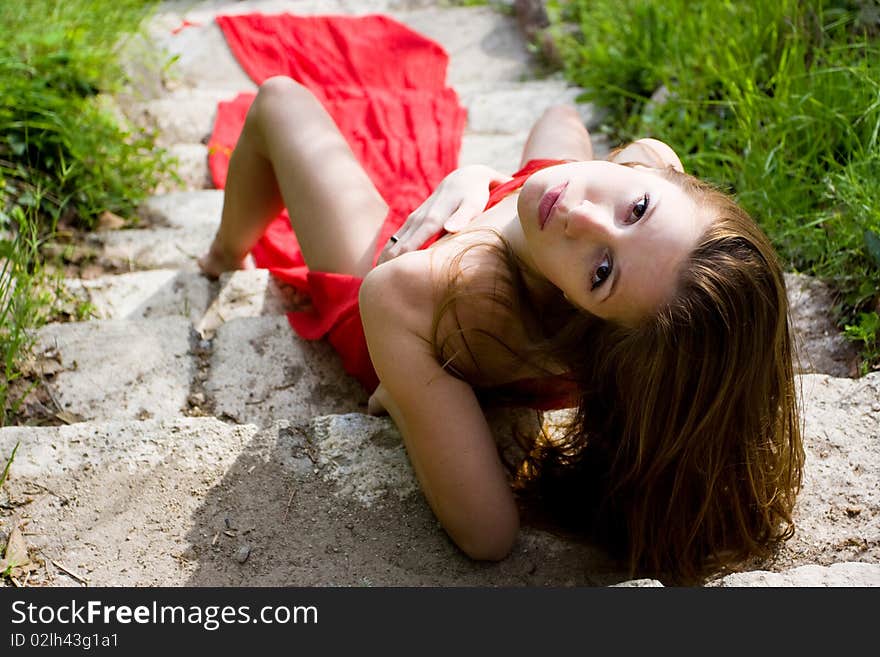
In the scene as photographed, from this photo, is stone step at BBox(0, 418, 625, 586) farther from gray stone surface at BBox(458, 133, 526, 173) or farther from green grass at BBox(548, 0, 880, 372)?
gray stone surface at BBox(458, 133, 526, 173)

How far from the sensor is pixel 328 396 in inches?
96.7

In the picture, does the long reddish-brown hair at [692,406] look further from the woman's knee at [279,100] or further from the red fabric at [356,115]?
the woman's knee at [279,100]

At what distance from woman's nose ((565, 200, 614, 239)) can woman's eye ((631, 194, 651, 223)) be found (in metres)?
0.05

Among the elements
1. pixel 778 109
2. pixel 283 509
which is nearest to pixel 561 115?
pixel 778 109

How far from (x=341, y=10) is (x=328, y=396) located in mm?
3126

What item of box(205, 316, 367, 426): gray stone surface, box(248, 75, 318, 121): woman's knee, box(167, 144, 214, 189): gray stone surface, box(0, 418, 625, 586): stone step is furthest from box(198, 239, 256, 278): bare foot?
box(0, 418, 625, 586): stone step

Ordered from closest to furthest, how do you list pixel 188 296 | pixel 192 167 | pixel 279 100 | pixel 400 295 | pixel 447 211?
pixel 400 295 < pixel 447 211 < pixel 279 100 < pixel 188 296 < pixel 192 167

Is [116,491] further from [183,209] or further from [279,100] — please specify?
[183,209]

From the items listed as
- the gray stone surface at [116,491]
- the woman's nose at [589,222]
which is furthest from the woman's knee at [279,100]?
the woman's nose at [589,222]

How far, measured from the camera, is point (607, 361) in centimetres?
192

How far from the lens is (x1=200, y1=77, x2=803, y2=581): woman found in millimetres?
1790

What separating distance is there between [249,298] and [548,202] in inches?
48.0

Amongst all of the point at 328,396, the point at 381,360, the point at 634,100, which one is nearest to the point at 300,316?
the point at 328,396

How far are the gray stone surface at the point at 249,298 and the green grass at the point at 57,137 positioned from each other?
1.50 ft
